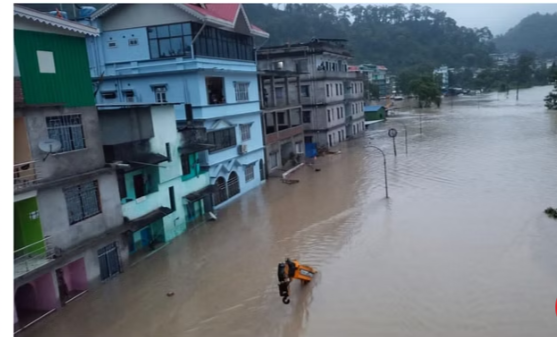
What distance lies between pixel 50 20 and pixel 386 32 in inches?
5912

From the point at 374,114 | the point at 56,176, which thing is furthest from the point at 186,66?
the point at 374,114

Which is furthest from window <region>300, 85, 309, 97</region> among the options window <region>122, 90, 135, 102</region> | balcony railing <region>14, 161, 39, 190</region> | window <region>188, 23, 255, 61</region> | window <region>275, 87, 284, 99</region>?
A: balcony railing <region>14, 161, 39, 190</region>

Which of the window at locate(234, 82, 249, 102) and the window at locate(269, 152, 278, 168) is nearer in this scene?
the window at locate(234, 82, 249, 102)

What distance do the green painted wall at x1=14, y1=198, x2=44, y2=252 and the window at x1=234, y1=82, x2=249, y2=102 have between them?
14.4m

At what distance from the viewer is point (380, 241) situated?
54.7 feet

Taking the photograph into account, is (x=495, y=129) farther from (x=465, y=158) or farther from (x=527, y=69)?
(x=527, y=69)

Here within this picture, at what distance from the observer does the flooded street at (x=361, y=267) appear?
37.3 ft

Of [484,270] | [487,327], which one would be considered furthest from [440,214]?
[487,327]

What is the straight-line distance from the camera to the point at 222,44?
76.3ft

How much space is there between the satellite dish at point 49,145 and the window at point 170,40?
10.1 m

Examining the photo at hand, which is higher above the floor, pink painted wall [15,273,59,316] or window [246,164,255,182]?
window [246,164,255,182]

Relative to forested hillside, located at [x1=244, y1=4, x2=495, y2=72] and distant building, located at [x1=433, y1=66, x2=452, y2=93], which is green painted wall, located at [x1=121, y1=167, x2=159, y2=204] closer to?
forested hillside, located at [x1=244, y1=4, x2=495, y2=72]

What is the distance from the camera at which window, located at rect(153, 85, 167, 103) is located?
72.3 ft

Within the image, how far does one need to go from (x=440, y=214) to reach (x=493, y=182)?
22.7ft
